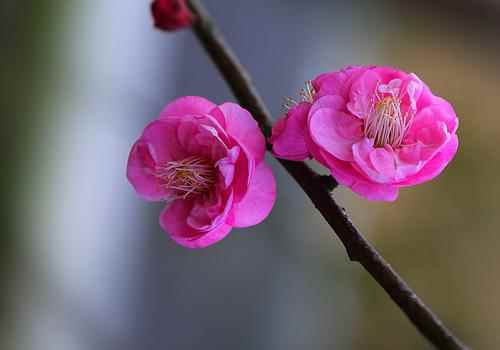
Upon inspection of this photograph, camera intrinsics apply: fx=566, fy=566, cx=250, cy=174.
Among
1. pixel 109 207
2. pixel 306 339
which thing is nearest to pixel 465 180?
pixel 306 339

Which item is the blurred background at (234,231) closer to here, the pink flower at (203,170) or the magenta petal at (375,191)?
the pink flower at (203,170)

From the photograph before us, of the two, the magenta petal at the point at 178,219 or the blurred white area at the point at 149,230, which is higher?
the magenta petal at the point at 178,219

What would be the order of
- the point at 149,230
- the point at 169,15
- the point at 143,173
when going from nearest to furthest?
the point at 169,15
the point at 143,173
the point at 149,230

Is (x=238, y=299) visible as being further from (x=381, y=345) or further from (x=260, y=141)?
(x=260, y=141)

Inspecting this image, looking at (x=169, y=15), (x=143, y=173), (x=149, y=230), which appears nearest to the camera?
(x=169, y=15)

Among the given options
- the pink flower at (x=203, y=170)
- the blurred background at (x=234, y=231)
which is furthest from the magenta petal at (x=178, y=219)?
the blurred background at (x=234, y=231)

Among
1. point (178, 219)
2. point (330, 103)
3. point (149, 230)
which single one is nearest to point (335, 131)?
point (330, 103)

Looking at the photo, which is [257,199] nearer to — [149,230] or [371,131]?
[371,131]
